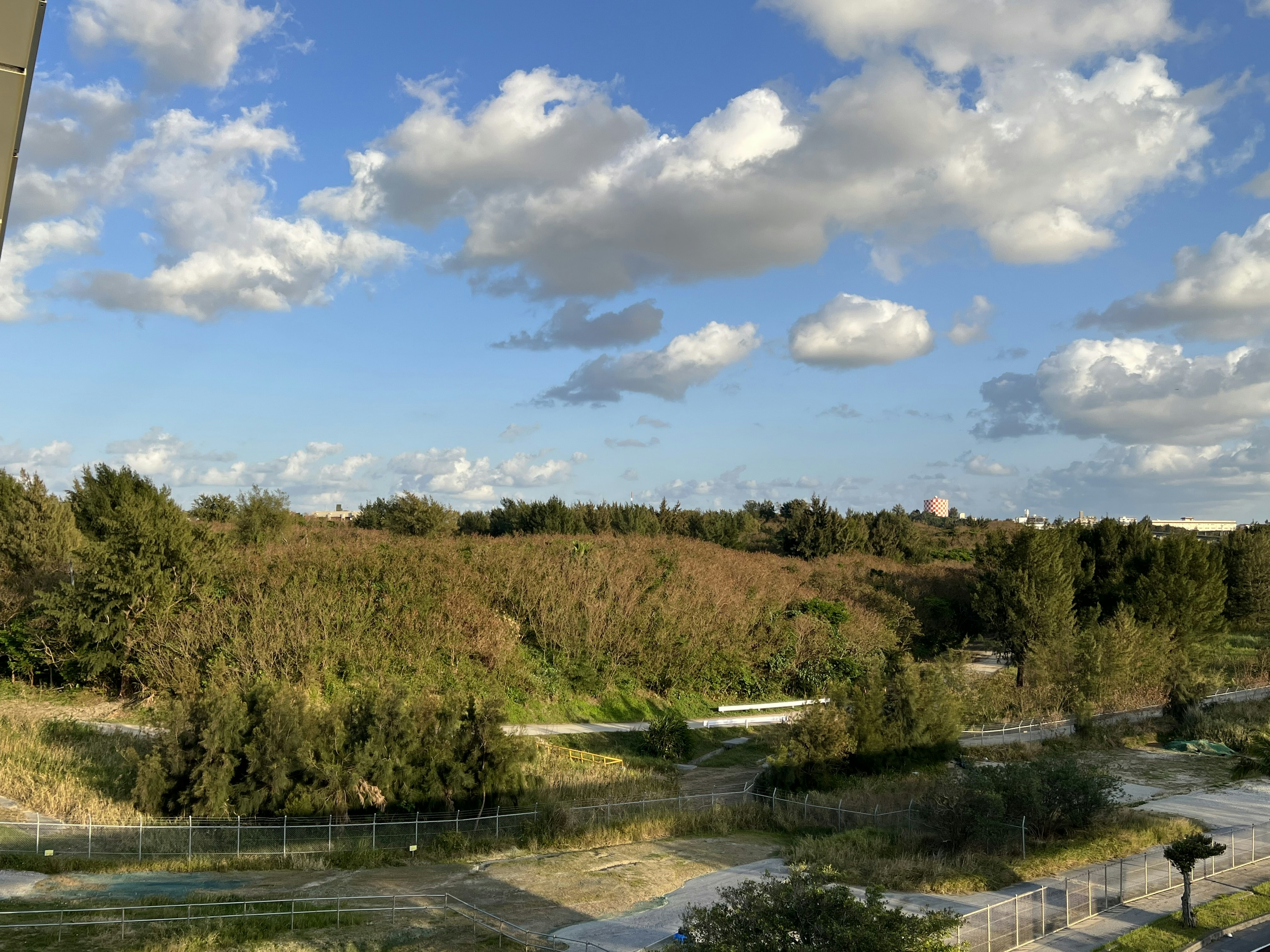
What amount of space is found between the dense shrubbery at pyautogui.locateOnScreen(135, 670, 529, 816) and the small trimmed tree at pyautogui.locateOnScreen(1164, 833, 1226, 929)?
1567cm

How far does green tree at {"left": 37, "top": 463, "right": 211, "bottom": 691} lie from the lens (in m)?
35.3

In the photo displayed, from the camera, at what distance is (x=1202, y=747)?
36.5 meters

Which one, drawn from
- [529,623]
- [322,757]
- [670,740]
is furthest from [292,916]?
[529,623]

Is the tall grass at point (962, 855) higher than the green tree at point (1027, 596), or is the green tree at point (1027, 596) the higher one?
the green tree at point (1027, 596)

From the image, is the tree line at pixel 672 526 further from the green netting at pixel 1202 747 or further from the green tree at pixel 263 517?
the green netting at pixel 1202 747

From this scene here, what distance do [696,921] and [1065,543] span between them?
52024 millimetres

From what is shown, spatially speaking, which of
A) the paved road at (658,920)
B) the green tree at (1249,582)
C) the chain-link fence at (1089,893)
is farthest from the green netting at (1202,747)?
the green tree at (1249,582)

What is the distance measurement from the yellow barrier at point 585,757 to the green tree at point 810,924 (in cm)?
2103

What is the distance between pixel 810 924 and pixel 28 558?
45.1 m

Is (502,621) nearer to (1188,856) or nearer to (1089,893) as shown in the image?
(1089,893)

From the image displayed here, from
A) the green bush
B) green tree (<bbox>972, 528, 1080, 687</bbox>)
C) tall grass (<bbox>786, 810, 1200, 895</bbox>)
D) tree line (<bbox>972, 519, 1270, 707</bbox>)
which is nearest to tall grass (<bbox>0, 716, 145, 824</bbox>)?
tall grass (<bbox>786, 810, 1200, 895</bbox>)

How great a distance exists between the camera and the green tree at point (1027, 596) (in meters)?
48.3

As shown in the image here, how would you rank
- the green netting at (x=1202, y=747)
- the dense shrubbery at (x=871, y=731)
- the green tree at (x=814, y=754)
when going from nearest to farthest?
the green tree at (x=814, y=754) < the dense shrubbery at (x=871, y=731) < the green netting at (x=1202, y=747)

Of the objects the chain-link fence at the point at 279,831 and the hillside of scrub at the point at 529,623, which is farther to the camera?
the hillside of scrub at the point at 529,623
